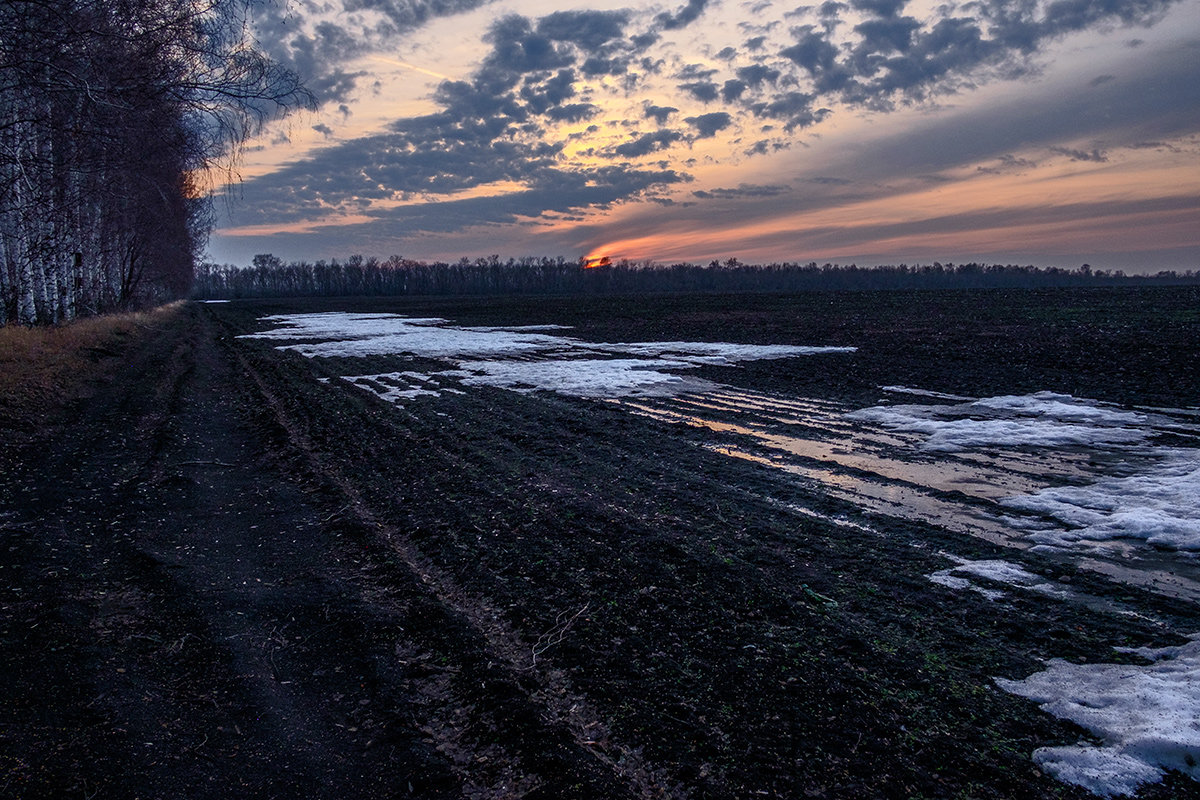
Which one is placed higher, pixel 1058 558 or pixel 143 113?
pixel 143 113

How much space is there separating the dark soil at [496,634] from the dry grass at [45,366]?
7.69ft

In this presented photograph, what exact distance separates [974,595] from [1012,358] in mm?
14127

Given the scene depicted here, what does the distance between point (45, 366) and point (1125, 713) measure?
1557cm

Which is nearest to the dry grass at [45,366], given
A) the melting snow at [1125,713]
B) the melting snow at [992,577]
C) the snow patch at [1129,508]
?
the melting snow at [992,577]

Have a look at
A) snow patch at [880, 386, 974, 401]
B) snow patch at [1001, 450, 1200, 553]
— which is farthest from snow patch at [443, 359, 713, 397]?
snow patch at [1001, 450, 1200, 553]

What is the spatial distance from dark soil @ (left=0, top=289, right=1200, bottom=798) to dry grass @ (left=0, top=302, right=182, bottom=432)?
2.35 meters

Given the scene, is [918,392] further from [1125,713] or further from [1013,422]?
[1125,713]

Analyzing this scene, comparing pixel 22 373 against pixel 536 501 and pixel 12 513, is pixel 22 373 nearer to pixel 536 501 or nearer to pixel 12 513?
pixel 12 513

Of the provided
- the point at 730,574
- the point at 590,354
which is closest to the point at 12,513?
the point at 730,574

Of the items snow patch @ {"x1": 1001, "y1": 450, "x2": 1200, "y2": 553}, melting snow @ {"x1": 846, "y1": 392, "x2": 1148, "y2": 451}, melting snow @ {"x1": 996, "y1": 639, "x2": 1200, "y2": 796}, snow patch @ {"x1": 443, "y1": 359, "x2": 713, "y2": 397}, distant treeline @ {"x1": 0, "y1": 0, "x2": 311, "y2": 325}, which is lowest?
melting snow @ {"x1": 996, "y1": 639, "x2": 1200, "y2": 796}

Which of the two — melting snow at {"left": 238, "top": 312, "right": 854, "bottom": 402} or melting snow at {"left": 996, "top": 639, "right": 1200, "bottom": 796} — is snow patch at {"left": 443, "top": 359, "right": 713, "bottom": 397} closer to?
melting snow at {"left": 238, "top": 312, "right": 854, "bottom": 402}

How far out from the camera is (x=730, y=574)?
423 cm

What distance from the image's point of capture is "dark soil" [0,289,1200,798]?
2.55m

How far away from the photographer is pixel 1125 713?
2.85 meters
